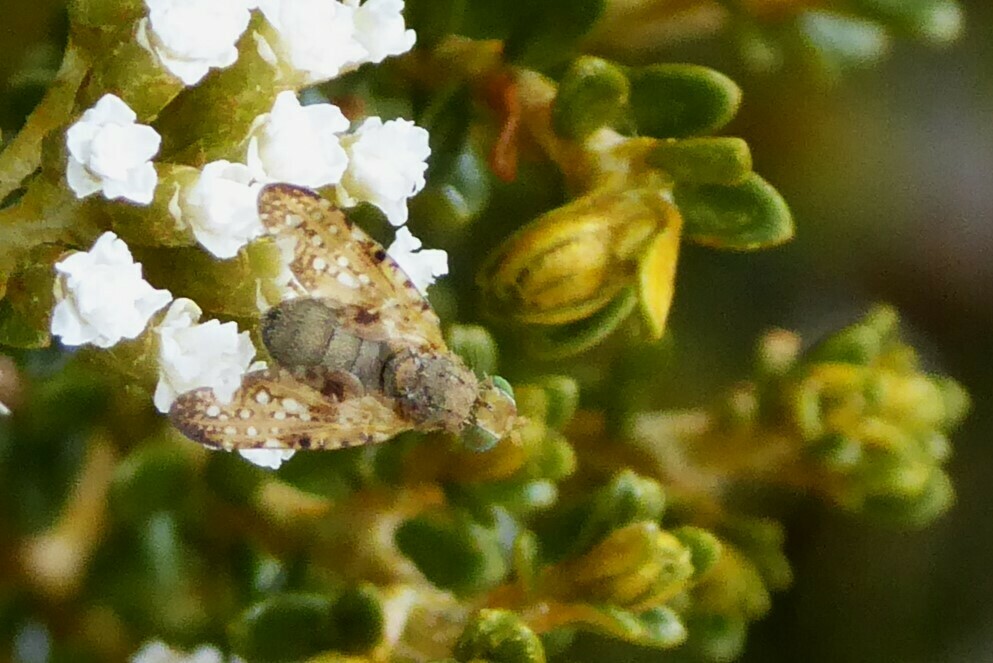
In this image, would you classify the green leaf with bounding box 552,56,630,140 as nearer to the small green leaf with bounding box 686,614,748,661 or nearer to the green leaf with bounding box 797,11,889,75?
the green leaf with bounding box 797,11,889,75

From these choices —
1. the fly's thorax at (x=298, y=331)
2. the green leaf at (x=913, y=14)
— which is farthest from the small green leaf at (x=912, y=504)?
the fly's thorax at (x=298, y=331)

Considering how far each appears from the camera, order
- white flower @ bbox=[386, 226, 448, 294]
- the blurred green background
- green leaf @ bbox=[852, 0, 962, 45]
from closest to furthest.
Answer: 1. white flower @ bbox=[386, 226, 448, 294]
2. green leaf @ bbox=[852, 0, 962, 45]
3. the blurred green background

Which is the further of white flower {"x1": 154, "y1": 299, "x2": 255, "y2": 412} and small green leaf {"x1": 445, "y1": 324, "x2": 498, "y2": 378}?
small green leaf {"x1": 445, "y1": 324, "x2": 498, "y2": 378}

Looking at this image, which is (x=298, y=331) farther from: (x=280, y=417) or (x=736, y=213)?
(x=736, y=213)

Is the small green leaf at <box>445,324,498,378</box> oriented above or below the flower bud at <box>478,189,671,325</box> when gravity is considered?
below

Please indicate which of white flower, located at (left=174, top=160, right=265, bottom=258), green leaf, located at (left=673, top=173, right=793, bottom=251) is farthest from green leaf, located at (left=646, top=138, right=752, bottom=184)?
white flower, located at (left=174, top=160, right=265, bottom=258)
